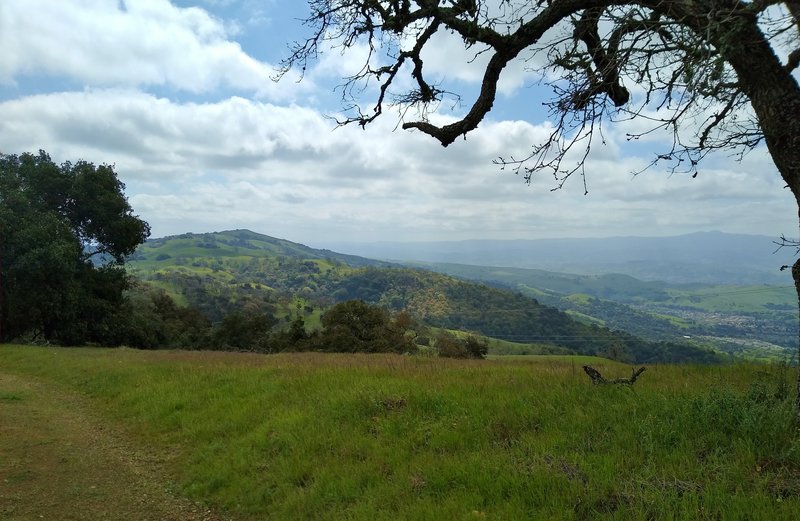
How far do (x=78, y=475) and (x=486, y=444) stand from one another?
21.2 feet

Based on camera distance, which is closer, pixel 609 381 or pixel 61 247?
pixel 609 381

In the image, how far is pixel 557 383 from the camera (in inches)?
318

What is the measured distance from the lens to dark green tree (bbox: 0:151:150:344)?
27.7 m

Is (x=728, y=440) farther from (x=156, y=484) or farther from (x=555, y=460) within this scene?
(x=156, y=484)

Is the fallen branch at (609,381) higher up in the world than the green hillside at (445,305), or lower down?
higher up

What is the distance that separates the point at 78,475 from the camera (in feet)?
23.3

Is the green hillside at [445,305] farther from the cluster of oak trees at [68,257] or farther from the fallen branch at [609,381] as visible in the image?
the fallen branch at [609,381]

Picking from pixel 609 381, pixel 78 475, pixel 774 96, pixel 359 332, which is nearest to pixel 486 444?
pixel 609 381

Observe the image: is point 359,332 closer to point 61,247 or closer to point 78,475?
point 61,247

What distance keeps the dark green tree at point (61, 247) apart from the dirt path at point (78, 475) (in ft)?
73.2

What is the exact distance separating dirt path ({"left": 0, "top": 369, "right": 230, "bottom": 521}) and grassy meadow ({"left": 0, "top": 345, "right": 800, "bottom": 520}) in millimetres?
408

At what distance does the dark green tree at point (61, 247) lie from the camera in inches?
1089

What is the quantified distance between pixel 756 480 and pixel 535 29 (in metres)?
5.52

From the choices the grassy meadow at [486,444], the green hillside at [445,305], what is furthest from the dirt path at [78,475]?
the green hillside at [445,305]
